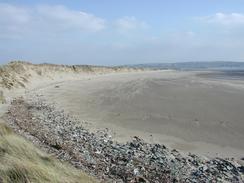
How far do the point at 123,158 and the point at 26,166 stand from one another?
3999mm

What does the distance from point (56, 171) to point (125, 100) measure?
16.7m

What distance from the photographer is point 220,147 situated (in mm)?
13297

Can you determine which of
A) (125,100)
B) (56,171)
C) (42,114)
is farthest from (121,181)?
(125,100)

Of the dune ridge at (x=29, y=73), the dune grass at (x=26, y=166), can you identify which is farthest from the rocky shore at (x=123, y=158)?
the dune ridge at (x=29, y=73)

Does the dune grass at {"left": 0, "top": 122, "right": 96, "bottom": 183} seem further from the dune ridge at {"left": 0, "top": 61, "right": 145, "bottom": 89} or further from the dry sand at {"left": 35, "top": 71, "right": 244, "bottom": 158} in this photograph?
the dune ridge at {"left": 0, "top": 61, "right": 145, "bottom": 89}

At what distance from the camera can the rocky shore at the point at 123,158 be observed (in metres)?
9.60

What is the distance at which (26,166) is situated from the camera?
7.11 m

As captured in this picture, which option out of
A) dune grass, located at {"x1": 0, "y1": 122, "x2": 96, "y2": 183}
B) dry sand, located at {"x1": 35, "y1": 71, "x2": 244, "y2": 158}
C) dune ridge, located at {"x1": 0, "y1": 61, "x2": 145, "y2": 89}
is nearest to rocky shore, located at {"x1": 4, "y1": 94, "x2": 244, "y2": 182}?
dry sand, located at {"x1": 35, "y1": 71, "x2": 244, "y2": 158}

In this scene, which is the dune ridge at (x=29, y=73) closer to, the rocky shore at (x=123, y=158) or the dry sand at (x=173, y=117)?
the dry sand at (x=173, y=117)

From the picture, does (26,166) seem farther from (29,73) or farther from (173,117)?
(29,73)

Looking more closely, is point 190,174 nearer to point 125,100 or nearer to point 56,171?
point 56,171

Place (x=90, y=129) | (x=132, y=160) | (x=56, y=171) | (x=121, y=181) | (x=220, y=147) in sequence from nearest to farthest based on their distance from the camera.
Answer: (x=56, y=171)
(x=121, y=181)
(x=132, y=160)
(x=220, y=147)
(x=90, y=129)

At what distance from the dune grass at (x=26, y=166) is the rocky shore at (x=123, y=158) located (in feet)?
4.35

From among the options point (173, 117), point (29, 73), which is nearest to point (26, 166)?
point (173, 117)
